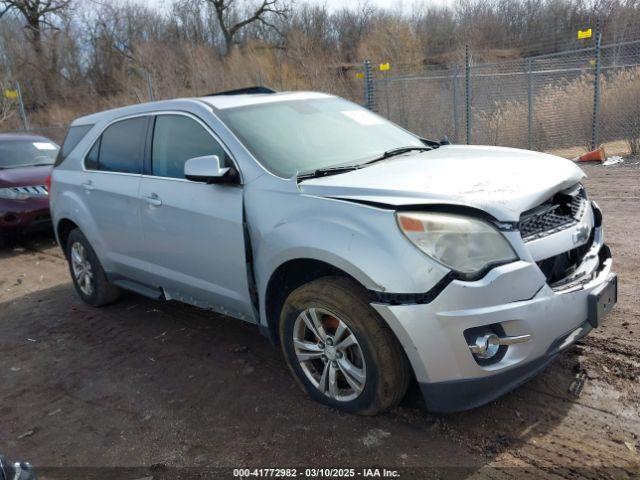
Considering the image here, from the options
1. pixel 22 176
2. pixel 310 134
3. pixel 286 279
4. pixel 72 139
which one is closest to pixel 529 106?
pixel 310 134

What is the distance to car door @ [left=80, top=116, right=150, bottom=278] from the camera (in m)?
4.25

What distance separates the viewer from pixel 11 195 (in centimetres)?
784

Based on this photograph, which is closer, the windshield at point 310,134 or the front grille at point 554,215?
the front grille at point 554,215

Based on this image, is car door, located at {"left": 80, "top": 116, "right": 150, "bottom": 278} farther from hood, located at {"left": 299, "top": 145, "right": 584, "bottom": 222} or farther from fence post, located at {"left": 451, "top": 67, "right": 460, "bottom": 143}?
fence post, located at {"left": 451, "top": 67, "right": 460, "bottom": 143}

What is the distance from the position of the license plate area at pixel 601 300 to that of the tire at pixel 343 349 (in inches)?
37.7

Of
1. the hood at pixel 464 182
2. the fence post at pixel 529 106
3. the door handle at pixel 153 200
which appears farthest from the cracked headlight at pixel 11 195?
the fence post at pixel 529 106

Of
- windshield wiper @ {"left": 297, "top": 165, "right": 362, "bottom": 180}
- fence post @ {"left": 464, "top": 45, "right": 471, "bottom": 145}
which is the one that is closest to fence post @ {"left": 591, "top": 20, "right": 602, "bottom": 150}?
fence post @ {"left": 464, "top": 45, "right": 471, "bottom": 145}

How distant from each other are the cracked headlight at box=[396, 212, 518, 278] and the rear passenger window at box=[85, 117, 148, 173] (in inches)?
101

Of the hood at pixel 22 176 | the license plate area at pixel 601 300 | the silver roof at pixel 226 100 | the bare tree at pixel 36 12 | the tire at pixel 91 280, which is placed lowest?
the tire at pixel 91 280

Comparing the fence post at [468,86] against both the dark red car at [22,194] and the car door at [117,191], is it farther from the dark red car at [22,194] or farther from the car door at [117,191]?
the car door at [117,191]

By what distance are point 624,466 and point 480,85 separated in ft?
42.2

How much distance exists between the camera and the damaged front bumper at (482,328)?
2.44m

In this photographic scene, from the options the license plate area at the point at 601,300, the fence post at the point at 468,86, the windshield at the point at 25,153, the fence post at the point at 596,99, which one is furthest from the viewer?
the fence post at the point at 468,86

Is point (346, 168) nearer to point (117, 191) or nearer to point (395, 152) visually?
point (395, 152)
